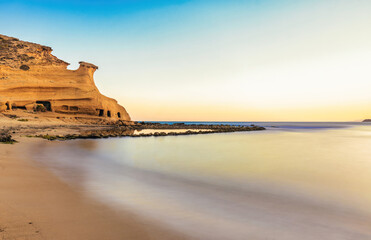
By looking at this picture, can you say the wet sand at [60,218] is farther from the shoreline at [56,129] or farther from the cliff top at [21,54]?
the cliff top at [21,54]

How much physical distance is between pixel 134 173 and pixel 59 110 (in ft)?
140

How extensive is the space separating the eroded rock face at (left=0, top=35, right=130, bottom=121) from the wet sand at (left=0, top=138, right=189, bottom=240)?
1628 inches

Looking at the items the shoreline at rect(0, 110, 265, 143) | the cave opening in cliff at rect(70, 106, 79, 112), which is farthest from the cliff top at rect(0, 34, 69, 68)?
the shoreline at rect(0, 110, 265, 143)

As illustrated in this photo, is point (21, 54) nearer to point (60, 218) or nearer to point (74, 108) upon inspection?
point (74, 108)

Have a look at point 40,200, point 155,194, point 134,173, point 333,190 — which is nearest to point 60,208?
point 40,200

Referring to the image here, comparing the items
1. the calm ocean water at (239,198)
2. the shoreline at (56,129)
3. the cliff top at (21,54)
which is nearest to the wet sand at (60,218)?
the calm ocean water at (239,198)

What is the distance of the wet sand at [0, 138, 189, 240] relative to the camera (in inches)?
115

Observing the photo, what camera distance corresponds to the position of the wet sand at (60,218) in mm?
2931

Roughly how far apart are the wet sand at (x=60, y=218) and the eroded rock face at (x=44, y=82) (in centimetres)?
4136

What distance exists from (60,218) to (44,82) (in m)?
49.0

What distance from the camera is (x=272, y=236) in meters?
3.35

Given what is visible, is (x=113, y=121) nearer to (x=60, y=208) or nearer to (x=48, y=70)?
(x=48, y=70)

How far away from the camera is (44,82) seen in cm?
4353

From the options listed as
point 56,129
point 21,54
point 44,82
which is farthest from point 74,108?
point 56,129
